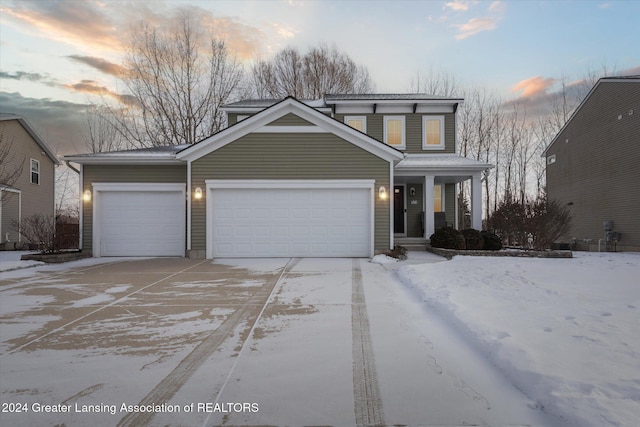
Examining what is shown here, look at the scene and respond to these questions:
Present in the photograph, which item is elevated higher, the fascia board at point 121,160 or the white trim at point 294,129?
the white trim at point 294,129

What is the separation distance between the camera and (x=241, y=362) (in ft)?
11.2

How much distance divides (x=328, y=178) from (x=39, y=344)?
8589 mm

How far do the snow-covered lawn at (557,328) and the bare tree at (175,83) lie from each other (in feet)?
63.9

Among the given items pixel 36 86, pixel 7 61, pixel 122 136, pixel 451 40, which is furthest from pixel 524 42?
pixel 122 136

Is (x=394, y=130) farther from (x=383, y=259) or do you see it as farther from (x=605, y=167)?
(x=605, y=167)

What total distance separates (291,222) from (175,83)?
1625cm

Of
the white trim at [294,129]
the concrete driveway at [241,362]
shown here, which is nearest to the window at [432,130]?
the white trim at [294,129]

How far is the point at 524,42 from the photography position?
559 inches

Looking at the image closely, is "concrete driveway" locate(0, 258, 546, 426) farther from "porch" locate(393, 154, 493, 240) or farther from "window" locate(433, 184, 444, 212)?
"window" locate(433, 184, 444, 212)

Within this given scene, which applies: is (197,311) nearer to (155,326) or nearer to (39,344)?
(155,326)

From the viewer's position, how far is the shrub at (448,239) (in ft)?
38.5

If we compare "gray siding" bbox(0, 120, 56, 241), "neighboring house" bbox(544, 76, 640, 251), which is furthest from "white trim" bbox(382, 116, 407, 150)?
"gray siding" bbox(0, 120, 56, 241)

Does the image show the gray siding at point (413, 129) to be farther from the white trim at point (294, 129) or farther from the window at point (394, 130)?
the white trim at point (294, 129)

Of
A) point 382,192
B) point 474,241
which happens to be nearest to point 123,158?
point 382,192
